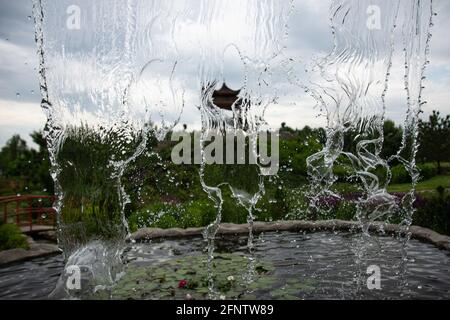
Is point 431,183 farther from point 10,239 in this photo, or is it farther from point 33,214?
point 10,239

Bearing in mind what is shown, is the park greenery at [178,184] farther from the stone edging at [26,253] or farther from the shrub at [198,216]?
the stone edging at [26,253]

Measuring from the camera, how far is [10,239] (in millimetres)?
6664

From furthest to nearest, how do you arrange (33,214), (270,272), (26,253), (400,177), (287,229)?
(400,177), (33,214), (287,229), (26,253), (270,272)

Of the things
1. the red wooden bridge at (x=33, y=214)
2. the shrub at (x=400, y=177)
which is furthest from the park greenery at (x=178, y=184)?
the red wooden bridge at (x=33, y=214)

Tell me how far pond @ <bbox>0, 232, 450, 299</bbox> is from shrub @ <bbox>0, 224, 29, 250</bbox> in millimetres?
710

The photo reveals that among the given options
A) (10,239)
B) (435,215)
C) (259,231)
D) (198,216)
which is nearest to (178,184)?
(198,216)

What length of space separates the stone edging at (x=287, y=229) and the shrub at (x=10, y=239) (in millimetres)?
1822

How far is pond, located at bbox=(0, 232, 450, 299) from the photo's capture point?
173 inches

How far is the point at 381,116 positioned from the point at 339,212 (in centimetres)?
428

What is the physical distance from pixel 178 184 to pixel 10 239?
7214mm

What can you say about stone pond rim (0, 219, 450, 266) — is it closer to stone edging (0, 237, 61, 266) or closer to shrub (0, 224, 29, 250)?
stone edging (0, 237, 61, 266)

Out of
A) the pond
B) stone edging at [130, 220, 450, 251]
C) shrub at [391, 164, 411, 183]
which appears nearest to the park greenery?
shrub at [391, 164, 411, 183]

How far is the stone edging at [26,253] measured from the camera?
6000 millimetres

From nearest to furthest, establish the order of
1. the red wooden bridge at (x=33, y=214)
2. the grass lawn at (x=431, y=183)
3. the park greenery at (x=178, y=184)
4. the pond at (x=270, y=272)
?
the pond at (x=270, y=272), the park greenery at (x=178, y=184), the red wooden bridge at (x=33, y=214), the grass lawn at (x=431, y=183)
